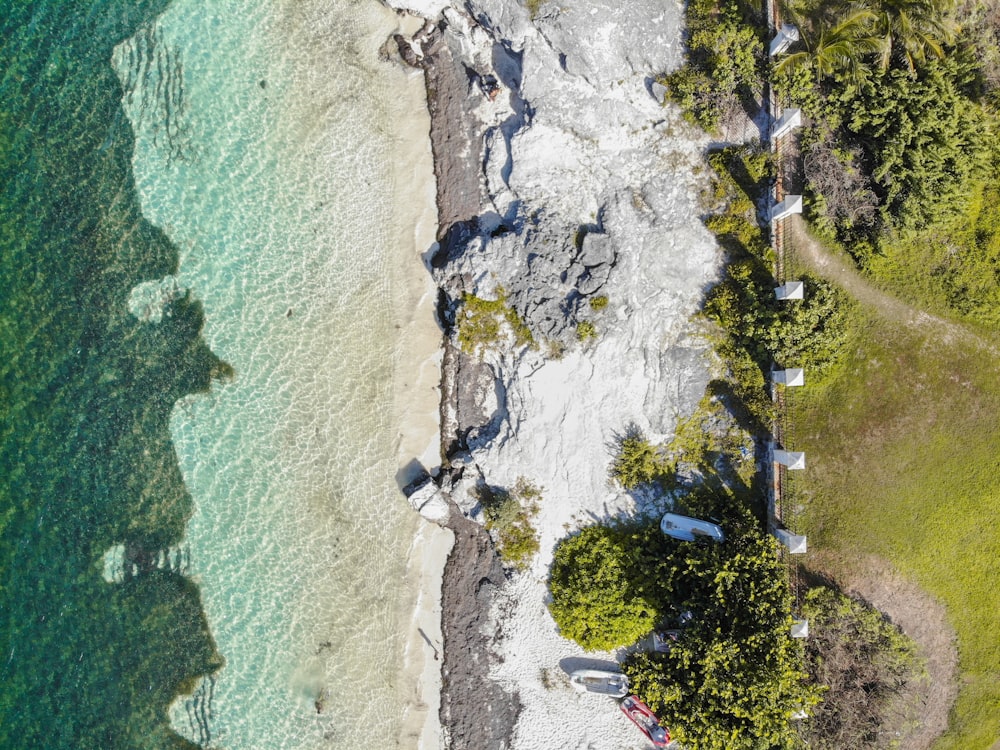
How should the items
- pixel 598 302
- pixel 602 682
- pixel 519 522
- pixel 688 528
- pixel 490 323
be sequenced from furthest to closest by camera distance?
1. pixel 519 522
2. pixel 490 323
3. pixel 602 682
4. pixel 598 302
5. pixel 688 528

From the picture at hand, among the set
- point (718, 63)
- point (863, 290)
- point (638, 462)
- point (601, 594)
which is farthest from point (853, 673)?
point (718, 63)

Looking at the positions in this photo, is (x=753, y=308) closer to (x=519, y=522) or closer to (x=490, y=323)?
(x=490, y=323)

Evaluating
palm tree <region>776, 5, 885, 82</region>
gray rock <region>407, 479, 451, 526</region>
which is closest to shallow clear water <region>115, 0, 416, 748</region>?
gray rock <region>407, 479, 451, 526</region>

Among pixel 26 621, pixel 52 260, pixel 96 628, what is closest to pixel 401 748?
pixel 96 628

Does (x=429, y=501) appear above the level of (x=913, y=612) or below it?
above

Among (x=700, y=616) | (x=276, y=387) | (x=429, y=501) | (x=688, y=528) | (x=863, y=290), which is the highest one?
(x=863, y=290)

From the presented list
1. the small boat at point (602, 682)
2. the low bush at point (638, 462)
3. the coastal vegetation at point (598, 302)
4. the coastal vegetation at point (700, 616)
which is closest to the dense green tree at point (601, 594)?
the coastal vegetation at point (700, 616)

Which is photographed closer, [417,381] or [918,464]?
[918,464]

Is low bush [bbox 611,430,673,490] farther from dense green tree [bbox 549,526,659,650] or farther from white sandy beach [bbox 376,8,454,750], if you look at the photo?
white sandy beach [bbox 376,8,454,750]
